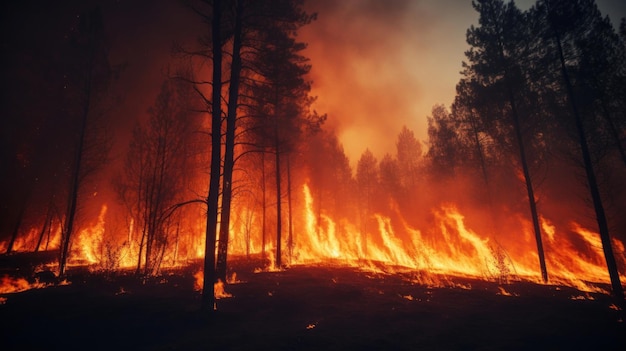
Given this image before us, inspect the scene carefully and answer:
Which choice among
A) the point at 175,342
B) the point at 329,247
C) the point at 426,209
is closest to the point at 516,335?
the point at 175,342

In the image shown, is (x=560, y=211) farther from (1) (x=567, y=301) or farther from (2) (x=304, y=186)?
(2) (x=304, y=186)

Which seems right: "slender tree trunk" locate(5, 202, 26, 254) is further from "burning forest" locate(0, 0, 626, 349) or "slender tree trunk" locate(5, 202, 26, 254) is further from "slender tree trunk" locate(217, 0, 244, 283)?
"slender tree trunk" locate(217, 0, 244, 283)

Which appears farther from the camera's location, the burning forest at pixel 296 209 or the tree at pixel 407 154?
the tree at pixel 407 154

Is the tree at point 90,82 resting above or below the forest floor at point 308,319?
above

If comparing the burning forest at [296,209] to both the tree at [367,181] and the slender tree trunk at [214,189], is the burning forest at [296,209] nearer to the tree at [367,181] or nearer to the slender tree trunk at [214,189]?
the slender tree trunk at [214,189]

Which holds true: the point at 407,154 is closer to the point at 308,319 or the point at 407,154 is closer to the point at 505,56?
the point at 505,56

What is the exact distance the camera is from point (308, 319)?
7.64m

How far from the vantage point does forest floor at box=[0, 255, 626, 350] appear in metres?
5.89

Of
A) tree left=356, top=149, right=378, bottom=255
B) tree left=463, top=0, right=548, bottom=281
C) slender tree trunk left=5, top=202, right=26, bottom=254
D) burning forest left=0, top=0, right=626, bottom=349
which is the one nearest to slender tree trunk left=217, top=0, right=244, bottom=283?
burning forest left=0, top=0, right=626, bottom=349

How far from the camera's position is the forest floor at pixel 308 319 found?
5895mm

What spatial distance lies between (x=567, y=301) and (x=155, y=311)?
46.3ft

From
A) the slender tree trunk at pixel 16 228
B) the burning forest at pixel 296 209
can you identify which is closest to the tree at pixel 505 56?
the burning forest at pixel 296 209

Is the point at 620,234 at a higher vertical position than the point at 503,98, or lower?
lower

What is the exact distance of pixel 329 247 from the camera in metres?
30.7
